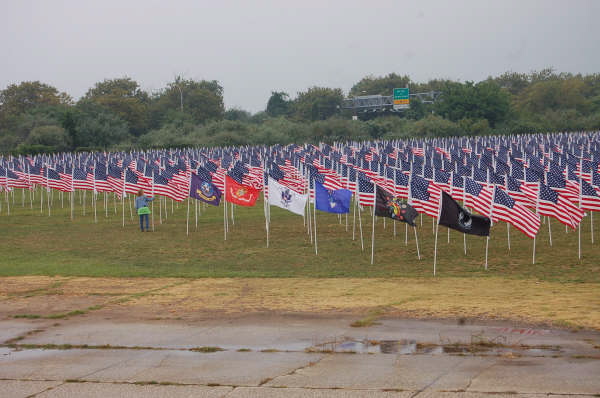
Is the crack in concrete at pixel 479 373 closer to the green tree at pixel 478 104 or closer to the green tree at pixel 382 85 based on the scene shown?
the green tree at pixel 478 104

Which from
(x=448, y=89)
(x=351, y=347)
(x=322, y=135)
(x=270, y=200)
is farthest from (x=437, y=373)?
(x=448, y=89)

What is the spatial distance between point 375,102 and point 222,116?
27.0m

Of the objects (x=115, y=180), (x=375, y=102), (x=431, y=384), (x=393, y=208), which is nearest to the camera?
(x=431, y=384)

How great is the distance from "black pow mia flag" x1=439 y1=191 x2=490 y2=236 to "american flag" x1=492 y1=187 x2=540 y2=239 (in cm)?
124

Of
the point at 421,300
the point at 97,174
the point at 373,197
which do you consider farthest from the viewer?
the point at 97,174

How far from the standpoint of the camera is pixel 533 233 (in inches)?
910

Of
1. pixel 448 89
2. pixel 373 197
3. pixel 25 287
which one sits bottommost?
pixel 25 287

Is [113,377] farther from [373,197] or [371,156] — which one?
[371,156]

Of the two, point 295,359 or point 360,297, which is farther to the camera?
point 360,297

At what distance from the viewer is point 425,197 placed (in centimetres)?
2631

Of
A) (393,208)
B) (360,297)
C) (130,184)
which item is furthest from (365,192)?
Result: (130,184)

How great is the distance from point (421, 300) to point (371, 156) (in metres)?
35.3

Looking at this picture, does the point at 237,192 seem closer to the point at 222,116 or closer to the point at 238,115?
the point at 222,116

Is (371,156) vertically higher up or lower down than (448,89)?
lower down
